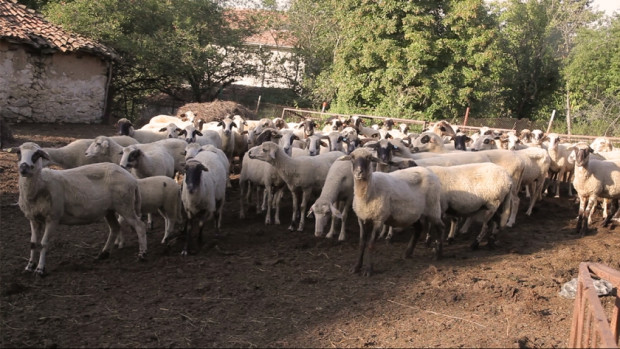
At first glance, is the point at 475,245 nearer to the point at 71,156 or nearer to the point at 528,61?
the point at 71,156

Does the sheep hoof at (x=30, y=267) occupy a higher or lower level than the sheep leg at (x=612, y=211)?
lower

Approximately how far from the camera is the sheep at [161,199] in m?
8.59

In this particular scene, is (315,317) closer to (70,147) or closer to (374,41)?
(70,147)

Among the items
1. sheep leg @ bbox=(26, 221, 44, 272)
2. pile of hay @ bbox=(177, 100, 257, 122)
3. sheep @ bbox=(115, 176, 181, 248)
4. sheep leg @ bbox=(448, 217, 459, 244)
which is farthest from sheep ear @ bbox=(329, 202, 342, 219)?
pile of hay @ bbox=(177, 100, 257, 122)

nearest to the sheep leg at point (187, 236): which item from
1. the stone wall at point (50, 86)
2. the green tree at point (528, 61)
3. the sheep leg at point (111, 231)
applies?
the sheep leg at point (111, 231)

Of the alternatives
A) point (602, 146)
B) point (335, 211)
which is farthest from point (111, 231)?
point (602, 146)

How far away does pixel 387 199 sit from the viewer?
25.7 ft

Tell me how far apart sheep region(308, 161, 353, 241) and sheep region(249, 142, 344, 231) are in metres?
0.81

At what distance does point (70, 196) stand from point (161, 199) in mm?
1639

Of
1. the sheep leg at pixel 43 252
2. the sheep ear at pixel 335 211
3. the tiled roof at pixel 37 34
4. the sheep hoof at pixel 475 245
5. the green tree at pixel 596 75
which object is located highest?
the green tree at pixel 596 75

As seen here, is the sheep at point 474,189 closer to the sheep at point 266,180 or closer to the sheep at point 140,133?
the sheep at point 266,180

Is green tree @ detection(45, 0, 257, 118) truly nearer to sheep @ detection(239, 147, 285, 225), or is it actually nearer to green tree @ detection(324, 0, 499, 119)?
green tree @ detection(324, 0, 499, 119)

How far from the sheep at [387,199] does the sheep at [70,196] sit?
3.28m

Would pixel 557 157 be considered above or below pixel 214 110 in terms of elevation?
above
